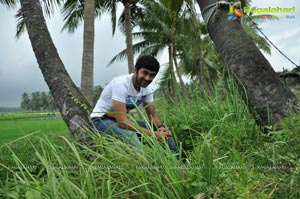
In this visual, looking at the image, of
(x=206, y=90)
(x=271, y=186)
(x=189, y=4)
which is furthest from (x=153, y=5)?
(x=271, y=186)

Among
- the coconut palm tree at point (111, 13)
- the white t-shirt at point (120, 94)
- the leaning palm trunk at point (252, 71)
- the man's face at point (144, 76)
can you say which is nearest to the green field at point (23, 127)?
the white t-shirt at point (120, 94)

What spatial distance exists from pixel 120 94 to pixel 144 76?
286 millimetres

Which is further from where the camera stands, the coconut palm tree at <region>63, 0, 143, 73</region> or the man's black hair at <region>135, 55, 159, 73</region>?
the coconut palm tree at <region>63, 0, 143, 73</region>

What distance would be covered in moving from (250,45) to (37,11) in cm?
225

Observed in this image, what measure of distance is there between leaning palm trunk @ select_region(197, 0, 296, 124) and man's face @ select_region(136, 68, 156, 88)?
0.74 metres

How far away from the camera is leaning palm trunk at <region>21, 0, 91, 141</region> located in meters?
2.50

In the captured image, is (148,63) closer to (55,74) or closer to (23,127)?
(55,74)

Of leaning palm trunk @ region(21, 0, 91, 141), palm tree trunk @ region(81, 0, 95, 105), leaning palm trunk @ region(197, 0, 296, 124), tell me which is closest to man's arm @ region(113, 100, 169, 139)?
leaning palm trunk @ region(21, 0, 91, 141)

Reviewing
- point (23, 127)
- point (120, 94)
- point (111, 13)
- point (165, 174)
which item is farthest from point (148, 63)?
point (111, 13)

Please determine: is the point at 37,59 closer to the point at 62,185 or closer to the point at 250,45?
the point at 62,185

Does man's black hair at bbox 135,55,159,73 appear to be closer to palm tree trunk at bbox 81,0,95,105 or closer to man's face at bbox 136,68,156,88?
man's face at bbox 136,68,156,88

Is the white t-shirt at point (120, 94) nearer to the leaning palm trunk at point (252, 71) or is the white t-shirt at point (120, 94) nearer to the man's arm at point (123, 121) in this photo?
the man's arm at point (123, 121)

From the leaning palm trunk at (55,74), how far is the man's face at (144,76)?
0.54 meters

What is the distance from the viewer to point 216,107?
2688 millimetres
